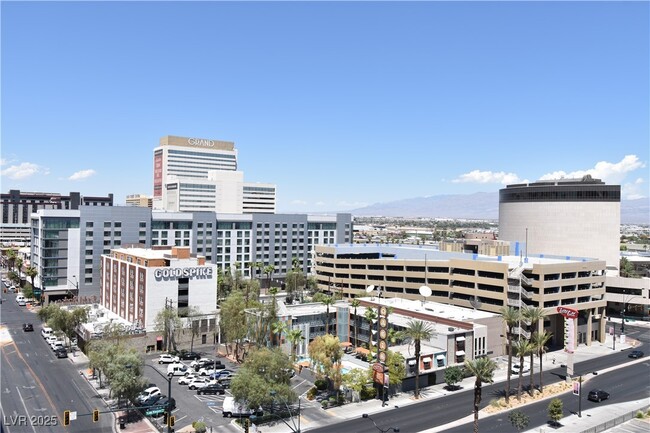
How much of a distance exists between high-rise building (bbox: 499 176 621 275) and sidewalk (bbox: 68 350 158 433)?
118247 mm

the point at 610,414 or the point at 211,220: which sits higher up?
the point at 211,220

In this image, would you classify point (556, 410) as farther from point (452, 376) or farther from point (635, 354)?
point (635, 354)

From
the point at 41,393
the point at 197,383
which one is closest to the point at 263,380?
the point at 197,383

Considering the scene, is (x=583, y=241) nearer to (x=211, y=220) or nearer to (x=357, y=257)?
(x=357, y=257)

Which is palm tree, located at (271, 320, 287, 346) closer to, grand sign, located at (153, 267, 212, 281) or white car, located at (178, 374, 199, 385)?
white car, located at (178, 374, 199, 385)

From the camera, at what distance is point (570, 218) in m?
160

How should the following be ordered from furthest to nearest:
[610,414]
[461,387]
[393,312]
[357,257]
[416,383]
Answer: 1. [357,257]
2. [393,312]
3. [461,387]
4. [416,383]
5. [610,414]

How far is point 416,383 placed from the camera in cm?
7875

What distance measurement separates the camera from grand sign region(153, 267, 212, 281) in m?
107

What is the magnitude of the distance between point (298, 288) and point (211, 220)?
39564 millimetres

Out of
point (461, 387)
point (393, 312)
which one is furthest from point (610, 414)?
point (393, 312)

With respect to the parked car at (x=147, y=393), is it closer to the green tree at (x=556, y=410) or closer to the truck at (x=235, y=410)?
the truck at (x=235, y=410)

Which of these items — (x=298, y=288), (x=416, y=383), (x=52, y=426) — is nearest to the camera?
(x=52, y=426)

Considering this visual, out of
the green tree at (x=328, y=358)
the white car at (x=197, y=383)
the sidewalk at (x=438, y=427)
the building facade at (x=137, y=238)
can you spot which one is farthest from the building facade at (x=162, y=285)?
the sidewalk at (x=438, y=427)
